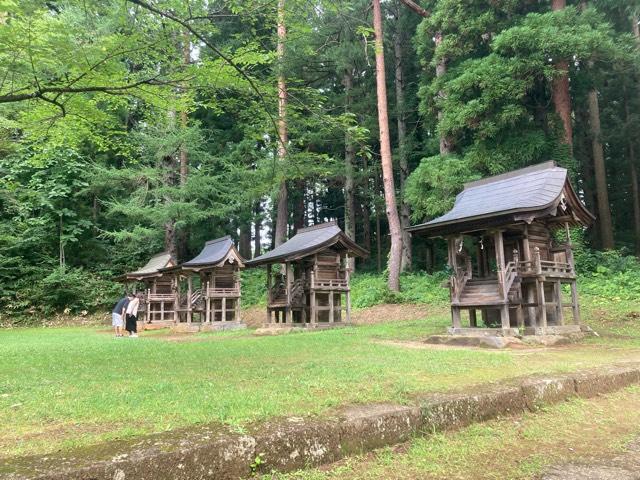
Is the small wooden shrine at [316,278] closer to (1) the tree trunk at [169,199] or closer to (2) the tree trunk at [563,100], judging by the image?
(2) the tree trunk at [563,100]

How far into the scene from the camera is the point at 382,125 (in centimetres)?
2134

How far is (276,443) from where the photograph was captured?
289cm

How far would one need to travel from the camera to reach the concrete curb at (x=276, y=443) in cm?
238

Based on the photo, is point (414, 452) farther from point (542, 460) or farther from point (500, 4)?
point (500, 4)

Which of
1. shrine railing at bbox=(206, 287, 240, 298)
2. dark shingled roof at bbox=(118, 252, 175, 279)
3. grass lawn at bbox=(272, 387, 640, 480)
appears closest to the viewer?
grass lawn at bbox=(272, 387, 640, 480)

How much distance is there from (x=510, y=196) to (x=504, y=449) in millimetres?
9864

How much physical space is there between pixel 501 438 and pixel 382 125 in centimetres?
1920

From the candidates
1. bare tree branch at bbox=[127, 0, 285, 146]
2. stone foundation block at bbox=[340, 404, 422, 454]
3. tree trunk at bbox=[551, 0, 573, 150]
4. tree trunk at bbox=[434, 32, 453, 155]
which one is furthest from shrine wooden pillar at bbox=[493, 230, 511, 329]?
tree trunk at bbox=[434, 32, 453, 155]

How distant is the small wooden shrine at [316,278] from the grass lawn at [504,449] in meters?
13.6

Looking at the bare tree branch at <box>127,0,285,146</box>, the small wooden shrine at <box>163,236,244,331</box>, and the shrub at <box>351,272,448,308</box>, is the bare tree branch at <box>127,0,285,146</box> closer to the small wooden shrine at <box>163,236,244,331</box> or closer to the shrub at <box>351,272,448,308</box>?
the shrub at <box>351,272,448,308</box>

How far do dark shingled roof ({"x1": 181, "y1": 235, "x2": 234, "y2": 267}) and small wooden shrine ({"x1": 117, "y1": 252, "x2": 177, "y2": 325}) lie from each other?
9.15 feet

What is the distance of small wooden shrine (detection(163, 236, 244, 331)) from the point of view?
69.9 feet

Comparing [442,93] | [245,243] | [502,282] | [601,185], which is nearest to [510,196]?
[502,282]

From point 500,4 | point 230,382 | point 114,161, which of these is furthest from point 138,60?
point 114,161
